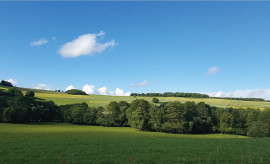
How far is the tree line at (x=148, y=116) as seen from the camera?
64.3 meters

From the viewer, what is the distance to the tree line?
64.3 meters

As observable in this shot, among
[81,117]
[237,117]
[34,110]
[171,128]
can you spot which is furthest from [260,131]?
[34,110]

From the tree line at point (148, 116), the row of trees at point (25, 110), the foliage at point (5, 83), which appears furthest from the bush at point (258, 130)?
the foliage at point (5, 83)

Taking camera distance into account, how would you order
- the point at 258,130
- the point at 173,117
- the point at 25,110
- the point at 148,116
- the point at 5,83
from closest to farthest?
the point at 258,130 → the point at 173,117 → the point at 25,110 → the point at 148,116 → the point at 5,83

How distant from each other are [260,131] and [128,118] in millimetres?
41443

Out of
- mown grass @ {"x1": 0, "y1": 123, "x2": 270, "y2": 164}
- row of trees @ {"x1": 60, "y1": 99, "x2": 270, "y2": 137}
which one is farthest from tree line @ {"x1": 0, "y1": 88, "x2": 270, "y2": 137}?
mown grass @ {"x1": 0, "y1": 123, "x2": 270, "y2": 164}

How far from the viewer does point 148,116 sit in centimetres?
6706

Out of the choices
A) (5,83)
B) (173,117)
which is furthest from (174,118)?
(5,83)

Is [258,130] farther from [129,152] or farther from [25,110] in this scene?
[25,110]

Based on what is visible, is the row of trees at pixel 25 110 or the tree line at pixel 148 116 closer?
the row of trees at pixel 25 110

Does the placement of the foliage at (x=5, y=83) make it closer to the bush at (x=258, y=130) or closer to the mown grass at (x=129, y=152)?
the mown grass at (x=129, y=152)

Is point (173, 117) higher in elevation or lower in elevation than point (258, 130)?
higher

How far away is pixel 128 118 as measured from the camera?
230ft

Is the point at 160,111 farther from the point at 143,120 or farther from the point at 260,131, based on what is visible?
the point at 260,131
